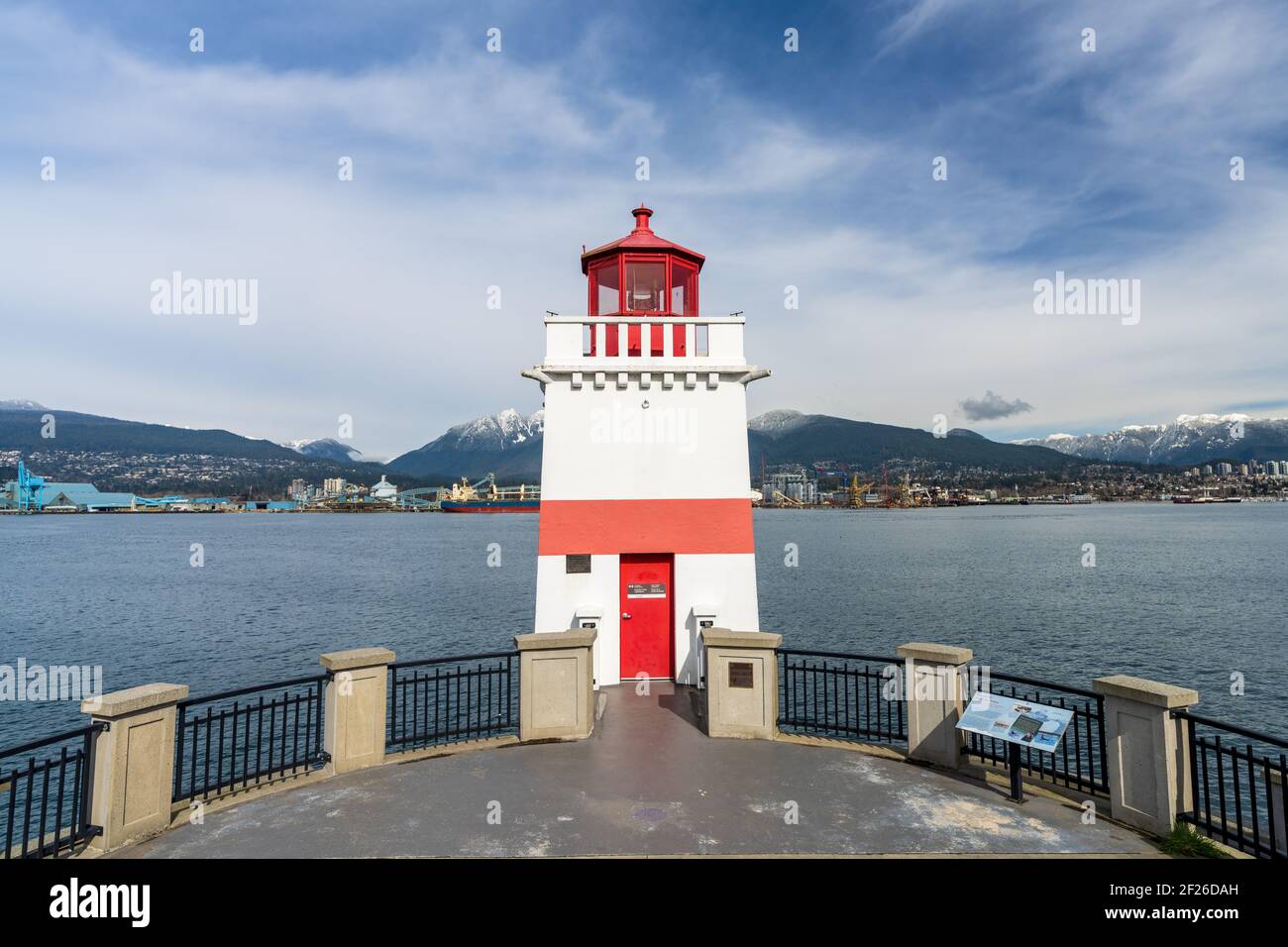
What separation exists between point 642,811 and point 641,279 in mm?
10264

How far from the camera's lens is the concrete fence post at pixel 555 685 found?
396 inches

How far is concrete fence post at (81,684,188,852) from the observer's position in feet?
22.5

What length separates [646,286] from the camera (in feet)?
47.2

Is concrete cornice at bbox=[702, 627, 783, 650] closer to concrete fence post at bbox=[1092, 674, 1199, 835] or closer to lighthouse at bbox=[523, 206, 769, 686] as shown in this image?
lighthouse at bbox=[523, 206, 769, 686]

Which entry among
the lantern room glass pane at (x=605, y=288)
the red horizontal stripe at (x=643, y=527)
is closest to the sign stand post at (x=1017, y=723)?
the red horizontal stripe at (x=643, y=527)

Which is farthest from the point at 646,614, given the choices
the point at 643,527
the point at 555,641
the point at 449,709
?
the point at 449,709

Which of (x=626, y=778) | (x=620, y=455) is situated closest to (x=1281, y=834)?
(x=626, y=778)

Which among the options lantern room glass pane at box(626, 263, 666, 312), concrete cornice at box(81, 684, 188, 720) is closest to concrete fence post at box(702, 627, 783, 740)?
concrete cornice at box(81, 684, 188, 720)

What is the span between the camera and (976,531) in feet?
377

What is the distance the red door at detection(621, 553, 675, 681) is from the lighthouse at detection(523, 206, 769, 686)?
2 cm

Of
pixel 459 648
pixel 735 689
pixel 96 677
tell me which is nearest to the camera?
pixel 735 689

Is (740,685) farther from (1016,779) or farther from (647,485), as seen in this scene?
(647,485)
